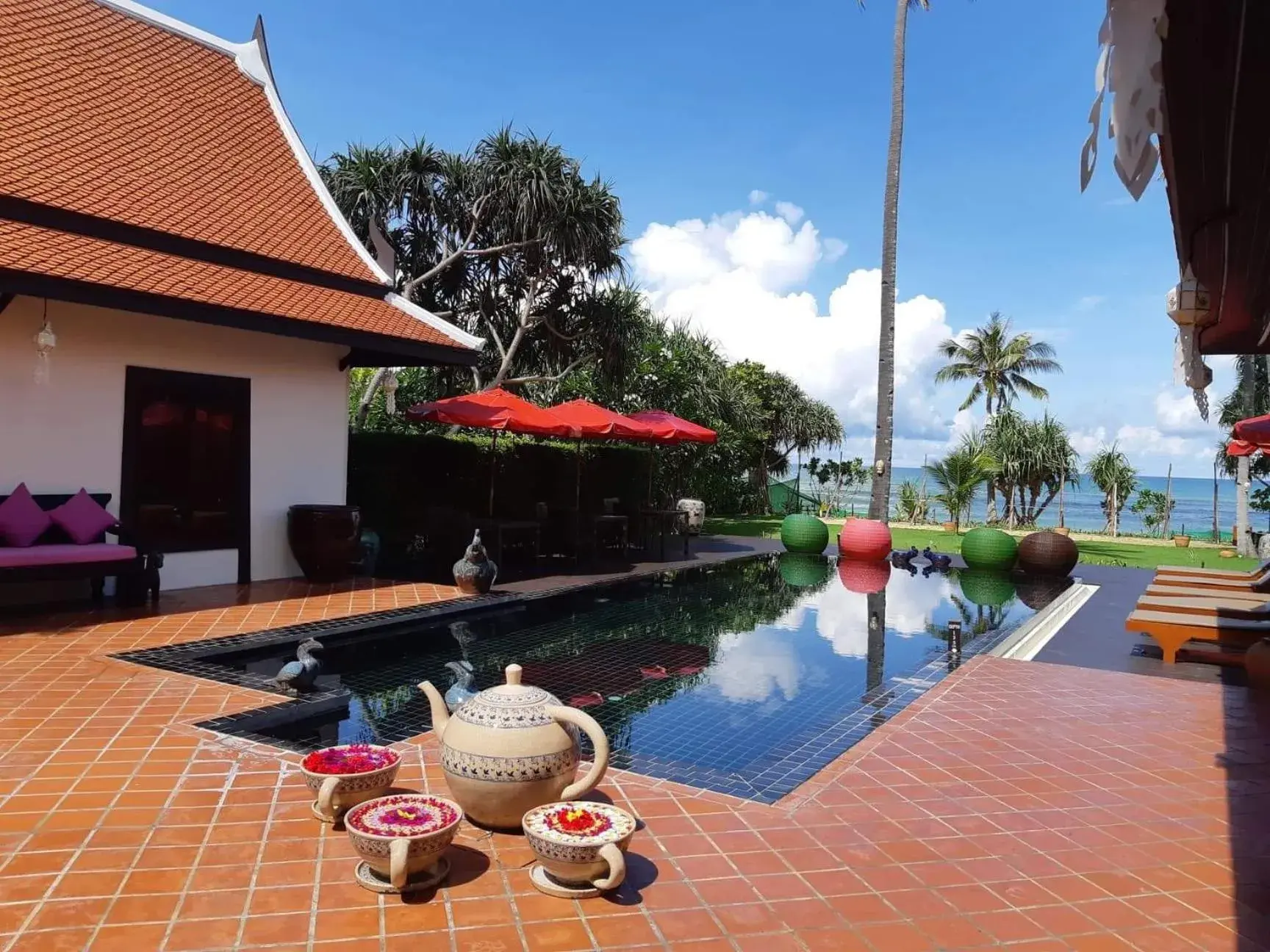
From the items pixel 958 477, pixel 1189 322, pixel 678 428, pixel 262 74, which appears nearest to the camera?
pixel 1189 322

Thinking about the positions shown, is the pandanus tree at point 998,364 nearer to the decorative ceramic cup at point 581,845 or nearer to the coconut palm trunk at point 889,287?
the coconut palm trunk at point 889,287

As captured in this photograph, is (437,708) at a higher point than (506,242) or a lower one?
lower

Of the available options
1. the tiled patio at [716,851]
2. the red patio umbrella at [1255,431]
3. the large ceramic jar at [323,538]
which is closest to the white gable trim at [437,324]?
the large ceramic jar at [323,538]

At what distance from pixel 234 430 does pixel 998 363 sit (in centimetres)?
3654

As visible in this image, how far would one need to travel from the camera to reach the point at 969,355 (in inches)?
1618

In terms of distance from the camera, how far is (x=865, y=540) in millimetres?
16500

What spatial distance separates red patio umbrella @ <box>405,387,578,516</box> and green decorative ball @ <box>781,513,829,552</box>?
6.28 meters

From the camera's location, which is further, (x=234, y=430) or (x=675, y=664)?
(x=234, y=430)

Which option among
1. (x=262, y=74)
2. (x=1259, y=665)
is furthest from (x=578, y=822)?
(x=262, y=74)

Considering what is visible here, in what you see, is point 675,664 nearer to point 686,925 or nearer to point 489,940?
point 686,925

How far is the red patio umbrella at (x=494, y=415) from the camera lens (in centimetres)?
1227

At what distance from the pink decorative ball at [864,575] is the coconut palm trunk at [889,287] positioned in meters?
2.25

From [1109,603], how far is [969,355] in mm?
31415

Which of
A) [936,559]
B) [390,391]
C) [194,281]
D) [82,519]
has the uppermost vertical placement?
[194,281]
